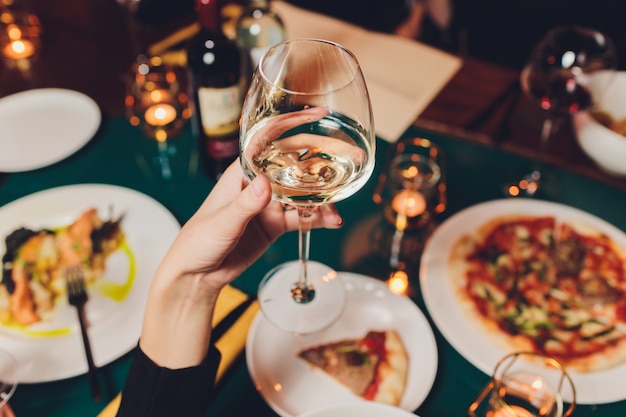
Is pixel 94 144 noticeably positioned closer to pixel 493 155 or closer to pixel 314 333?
pixel 314 333

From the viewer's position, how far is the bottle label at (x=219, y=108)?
1086 millimetres

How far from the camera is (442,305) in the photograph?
1018 millimetres

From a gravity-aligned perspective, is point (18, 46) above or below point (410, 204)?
above

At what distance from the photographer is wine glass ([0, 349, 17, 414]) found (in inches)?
34.0

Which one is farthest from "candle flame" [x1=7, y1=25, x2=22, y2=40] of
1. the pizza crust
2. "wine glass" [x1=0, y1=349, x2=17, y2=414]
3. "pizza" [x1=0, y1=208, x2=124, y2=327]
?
the pizza crust

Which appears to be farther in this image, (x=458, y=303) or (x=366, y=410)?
(x=458, y=303)

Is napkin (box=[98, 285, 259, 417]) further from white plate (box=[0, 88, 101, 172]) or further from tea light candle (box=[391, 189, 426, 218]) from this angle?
white plate (box=[0, 88, 101, 172])

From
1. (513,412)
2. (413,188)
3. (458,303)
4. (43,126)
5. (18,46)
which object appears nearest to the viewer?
(513,412)

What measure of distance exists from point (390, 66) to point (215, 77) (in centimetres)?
67

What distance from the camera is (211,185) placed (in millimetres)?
1286

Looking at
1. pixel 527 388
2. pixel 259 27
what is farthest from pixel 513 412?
pixel 259 27

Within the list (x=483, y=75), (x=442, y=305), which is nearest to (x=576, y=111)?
(x=483, y=75)

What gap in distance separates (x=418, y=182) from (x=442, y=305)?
0.28 meters

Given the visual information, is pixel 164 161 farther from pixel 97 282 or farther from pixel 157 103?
pixel 97 282
